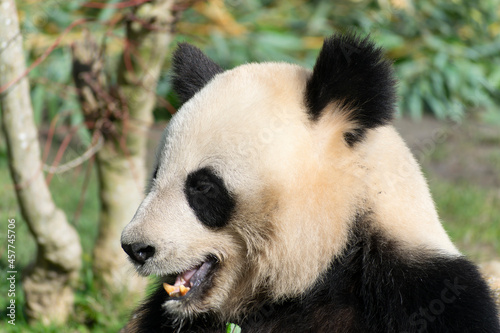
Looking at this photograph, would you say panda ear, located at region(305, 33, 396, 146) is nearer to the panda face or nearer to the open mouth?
the panda face

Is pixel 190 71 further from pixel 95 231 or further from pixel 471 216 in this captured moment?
pixel 471 216

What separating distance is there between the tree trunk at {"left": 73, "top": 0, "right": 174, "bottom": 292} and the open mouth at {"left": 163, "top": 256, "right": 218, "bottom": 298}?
6.99 feet

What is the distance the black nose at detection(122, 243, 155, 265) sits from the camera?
8.13 ft

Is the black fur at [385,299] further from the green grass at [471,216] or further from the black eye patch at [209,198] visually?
the green grass at [471,216]

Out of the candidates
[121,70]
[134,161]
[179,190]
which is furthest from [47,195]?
[179,190]

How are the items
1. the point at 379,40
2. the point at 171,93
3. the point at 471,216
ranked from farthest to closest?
the point at 379,40 < the point at 471,216 < the point at 171,93

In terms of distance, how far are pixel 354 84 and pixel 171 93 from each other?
3.20m

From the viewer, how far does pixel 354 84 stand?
2.54 metres

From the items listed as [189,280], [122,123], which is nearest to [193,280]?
[189,280]

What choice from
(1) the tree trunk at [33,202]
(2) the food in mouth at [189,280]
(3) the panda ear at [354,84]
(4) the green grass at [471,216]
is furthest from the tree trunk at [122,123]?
(4) the green grass at [471,216]

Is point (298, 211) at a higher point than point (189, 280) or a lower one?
higher

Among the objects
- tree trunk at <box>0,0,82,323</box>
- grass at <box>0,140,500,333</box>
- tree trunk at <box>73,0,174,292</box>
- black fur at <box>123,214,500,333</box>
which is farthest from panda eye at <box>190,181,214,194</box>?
tree trunk at <box>73,0,174,292</box>

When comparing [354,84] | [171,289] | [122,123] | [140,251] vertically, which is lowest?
[122,123]

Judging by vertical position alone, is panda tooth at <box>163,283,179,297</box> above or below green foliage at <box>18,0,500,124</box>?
above
